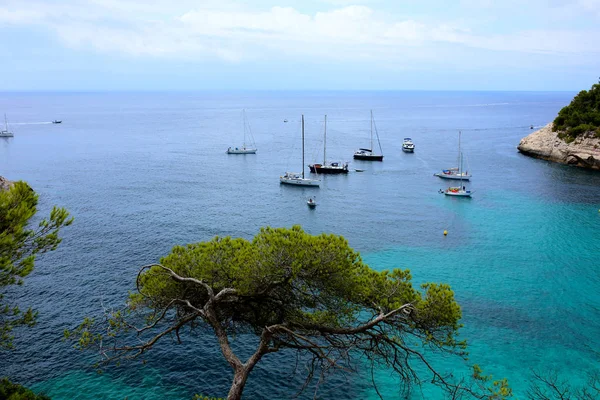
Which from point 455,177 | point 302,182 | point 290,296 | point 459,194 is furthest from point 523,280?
point 455,177

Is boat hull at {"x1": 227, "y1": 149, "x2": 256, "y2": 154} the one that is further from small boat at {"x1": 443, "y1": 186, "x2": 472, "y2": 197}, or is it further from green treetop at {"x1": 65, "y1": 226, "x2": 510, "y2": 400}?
green treetop at {"x1": 65, "y1": 226, "x2": 510, "y2": 400}

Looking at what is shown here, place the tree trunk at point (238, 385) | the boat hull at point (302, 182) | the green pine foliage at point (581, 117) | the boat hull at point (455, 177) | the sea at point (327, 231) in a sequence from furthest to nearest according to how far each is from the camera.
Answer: the green pine foliage at point (581, 117)
the boat hull at point (455, 177)
the boat hull at point (302, 182)
the sea at point (327, 231)
the tree trunk at point (238, 385)

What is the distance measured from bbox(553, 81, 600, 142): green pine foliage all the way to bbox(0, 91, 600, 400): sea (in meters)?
7.54

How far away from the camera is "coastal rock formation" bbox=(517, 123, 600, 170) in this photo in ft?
262

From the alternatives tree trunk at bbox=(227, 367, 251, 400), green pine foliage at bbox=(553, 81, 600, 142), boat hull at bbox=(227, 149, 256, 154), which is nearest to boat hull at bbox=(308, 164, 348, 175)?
boat hull at bbox=(227, 149, 256, 154)

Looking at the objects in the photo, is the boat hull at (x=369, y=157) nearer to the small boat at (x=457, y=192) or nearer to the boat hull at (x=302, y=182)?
the boat hull at (x=302, y=182)

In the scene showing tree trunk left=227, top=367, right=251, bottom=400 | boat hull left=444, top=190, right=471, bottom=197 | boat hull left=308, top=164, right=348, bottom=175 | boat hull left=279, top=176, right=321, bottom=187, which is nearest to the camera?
tree trunk left=227, top=367, right=251, bottom=400

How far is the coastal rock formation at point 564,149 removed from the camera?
7994cm

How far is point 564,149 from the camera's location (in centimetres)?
8525

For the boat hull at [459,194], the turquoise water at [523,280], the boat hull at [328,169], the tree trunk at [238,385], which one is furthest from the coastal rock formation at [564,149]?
the tree trunk at [238,385]

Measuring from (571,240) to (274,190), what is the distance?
38.7 meters

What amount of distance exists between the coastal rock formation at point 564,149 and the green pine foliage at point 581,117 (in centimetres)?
109

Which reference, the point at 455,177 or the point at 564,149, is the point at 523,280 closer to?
the point at 455,177

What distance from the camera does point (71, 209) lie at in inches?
2192
